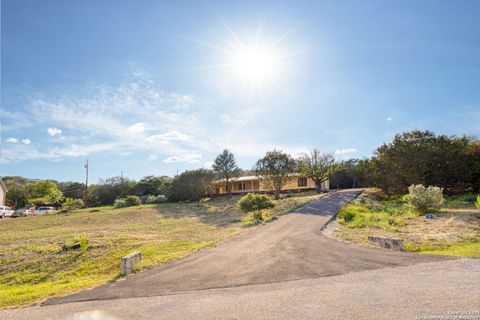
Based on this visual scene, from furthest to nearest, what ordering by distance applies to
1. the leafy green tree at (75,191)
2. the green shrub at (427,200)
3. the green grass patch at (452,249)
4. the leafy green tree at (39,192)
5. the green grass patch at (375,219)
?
the leafy green tree at (75,191), the leafy green tree at (39,192), the green shrub at (427,200), the green grass patch at (375,219), the green grass patch at (452,249)

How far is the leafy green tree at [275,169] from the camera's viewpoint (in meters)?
42.4

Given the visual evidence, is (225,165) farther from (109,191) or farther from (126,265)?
(126,265)

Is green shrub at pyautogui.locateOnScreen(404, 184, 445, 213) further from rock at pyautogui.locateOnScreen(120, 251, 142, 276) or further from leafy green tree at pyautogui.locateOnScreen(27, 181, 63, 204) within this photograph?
leafy green tree at pyautogui.locateOnScreen(27, 181, 63, 204)

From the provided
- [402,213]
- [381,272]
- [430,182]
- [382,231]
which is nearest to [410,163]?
[430,182]

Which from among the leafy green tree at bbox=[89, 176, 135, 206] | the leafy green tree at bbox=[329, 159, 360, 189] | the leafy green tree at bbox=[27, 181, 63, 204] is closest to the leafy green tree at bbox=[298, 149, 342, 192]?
the leafy green tree at bbox=[329, 159, 360, 189]

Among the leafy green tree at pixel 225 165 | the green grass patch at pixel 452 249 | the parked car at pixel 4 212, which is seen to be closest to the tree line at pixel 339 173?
the leafy green tree at pixel 225 165

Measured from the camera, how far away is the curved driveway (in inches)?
298

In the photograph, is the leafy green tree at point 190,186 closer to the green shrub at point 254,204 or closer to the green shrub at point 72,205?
the green shrub at point 72,205

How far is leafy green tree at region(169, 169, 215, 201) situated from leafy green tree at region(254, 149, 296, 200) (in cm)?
1087

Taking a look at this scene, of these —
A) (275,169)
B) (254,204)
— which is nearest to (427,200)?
(254,204)

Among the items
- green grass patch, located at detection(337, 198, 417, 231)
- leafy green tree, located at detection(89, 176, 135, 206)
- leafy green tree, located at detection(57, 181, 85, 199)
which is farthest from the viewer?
leafy green tree, located at detection(57, 181, 85, 199)

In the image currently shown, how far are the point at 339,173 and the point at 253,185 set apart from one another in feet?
62.1

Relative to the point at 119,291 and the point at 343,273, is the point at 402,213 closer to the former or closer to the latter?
the point at 343,273

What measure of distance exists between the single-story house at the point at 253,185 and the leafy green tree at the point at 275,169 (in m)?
9.73
